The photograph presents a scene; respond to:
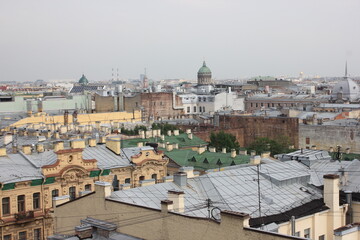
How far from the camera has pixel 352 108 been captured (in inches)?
2926

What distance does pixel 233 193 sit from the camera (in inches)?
867

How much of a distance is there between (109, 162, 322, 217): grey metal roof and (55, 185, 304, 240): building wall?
756 millimetres

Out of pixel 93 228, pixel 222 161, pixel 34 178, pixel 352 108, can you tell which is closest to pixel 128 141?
pixel 222 161

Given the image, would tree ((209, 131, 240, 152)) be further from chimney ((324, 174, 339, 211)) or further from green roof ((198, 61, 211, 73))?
green roof ((198, 61, 211, 73))

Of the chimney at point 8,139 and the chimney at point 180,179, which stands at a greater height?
the chimney at point 8,139

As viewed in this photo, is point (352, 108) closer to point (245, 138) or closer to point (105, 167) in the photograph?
point (245, 138)


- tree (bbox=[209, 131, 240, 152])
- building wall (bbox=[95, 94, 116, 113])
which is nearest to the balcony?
tree (bbox=[209, 131, 240, 152])

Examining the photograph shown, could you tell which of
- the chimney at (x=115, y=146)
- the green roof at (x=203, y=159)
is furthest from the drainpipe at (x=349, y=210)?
the chimney at (x=115, y=146)

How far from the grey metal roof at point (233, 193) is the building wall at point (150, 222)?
756 millimetres

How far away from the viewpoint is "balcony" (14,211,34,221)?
2602 cm

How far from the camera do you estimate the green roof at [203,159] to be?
3519cm

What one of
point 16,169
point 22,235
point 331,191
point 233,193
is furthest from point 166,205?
point 16,169

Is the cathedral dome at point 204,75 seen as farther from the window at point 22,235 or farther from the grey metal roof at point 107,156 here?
the window at point 22,235

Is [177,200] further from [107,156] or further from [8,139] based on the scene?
[8,139]
